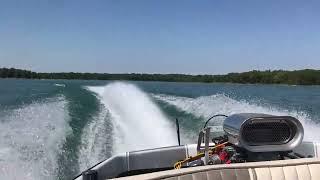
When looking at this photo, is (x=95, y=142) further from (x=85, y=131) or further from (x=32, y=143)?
(x=32, y=143)

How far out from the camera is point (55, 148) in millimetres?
7055

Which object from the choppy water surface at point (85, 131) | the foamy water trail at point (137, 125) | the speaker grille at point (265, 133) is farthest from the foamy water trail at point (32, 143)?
the speaker grille at point (265, 133)

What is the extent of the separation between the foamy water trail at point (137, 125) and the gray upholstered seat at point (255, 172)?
5.44m

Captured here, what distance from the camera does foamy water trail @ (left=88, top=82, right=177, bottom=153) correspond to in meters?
8.41

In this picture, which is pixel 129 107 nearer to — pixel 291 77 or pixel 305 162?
pixel 305 162

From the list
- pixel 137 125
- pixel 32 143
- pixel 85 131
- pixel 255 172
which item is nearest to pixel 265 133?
pixel 255 172

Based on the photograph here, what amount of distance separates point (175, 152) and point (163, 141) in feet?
13.6

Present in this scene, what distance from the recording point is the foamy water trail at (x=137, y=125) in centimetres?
841

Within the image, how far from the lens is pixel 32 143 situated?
7.41m

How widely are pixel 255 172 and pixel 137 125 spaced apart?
26.3 feet

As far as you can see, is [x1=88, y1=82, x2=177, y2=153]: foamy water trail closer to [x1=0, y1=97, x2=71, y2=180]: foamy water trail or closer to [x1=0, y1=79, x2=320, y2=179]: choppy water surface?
[x1=0, y1=79, x2=320, y2=179]: choppy water surface

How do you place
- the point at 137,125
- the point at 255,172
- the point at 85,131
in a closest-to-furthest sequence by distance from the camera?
the point at 255,172 → the point at 85,131 → the point at 137,125

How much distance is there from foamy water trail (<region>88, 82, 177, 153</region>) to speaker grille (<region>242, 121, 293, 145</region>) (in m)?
4.53

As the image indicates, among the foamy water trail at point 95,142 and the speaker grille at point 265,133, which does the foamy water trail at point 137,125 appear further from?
the speaker grille at point 265,133
